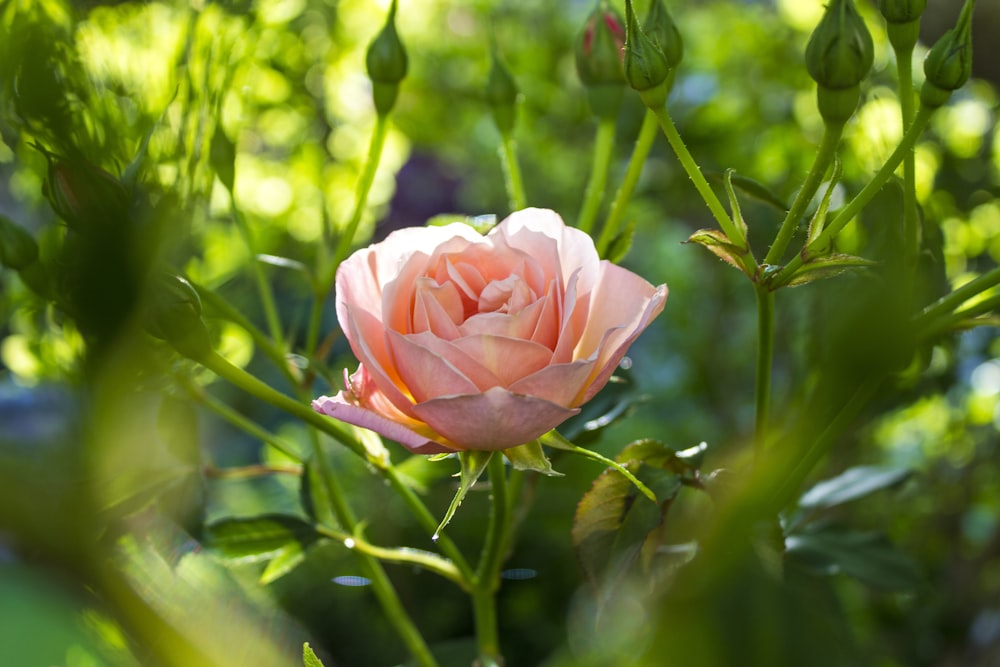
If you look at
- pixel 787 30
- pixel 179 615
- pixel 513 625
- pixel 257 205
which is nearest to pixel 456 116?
pixel 787 30

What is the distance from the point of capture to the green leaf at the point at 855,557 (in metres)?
0.41

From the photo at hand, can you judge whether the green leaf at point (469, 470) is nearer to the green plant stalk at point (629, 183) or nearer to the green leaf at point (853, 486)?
the green plant stalk at point (629, 183)

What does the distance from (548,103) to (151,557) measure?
0.95m

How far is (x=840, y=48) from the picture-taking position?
0.26m

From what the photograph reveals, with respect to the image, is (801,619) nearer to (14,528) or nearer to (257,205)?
(14,528)

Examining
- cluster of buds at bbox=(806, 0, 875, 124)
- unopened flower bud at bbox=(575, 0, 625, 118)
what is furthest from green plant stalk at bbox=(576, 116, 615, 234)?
cluster of buds at bbox=(806, 0, 875, 124)

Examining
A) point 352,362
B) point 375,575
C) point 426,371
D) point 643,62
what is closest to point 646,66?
point 643,62

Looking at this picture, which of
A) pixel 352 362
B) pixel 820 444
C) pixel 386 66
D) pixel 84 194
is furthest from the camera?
pixel 352 362

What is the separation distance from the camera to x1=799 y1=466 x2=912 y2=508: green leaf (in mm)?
467

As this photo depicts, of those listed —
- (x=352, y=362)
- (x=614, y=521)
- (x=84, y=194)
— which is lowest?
(x=352, y=362)

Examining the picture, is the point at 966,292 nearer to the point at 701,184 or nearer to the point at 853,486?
the point at 701,184

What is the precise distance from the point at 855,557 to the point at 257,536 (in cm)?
26

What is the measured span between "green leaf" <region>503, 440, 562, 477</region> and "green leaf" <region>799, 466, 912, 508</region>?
0.23 metres

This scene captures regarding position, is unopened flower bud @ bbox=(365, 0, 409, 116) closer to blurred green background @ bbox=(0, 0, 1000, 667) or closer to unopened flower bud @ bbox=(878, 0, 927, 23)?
blurred green background @ bbox=(0, 0, 1000, 667)
